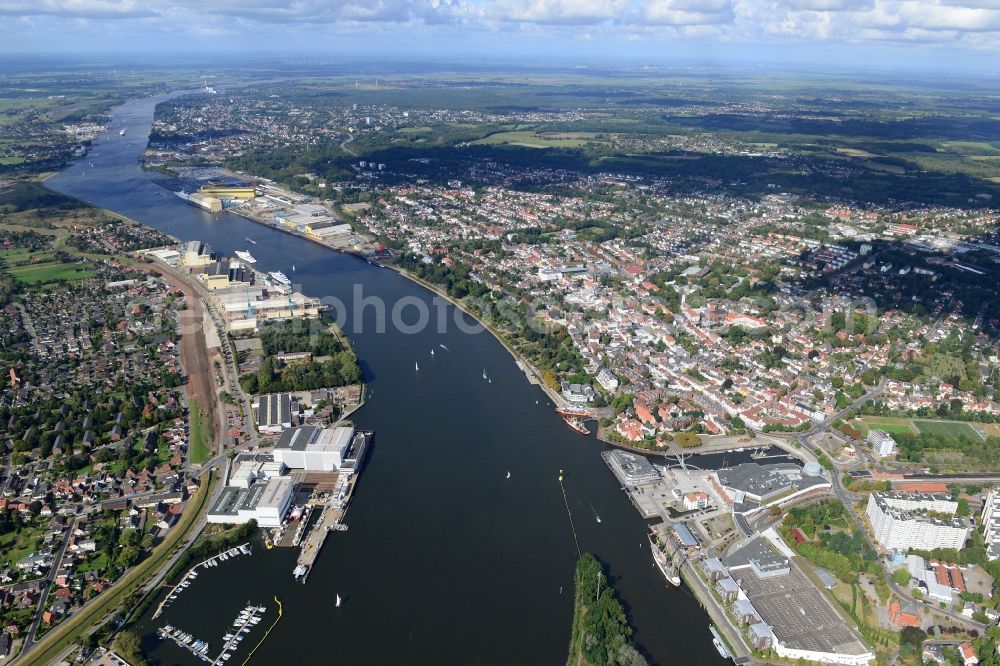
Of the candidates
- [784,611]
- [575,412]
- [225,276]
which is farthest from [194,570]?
[225,276]

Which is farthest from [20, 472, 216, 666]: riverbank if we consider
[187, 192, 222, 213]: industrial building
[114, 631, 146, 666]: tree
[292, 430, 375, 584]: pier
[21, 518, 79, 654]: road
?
[187, 192, 222, 213]: industrial building

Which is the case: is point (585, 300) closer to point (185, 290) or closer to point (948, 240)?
point (185, 290)

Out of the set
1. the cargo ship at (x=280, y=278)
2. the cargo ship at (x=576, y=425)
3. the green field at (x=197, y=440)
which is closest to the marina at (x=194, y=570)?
the green field at (x=197, y=440)

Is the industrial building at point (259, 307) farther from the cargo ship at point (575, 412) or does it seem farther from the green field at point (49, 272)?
the cargo ship at point (575, 412)

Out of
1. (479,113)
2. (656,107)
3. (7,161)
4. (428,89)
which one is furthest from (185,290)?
(428,89)

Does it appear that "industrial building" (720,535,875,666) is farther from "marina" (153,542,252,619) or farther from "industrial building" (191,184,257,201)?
"industrial building" (191,184,257,201)

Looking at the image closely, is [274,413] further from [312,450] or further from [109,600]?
[109,600]
